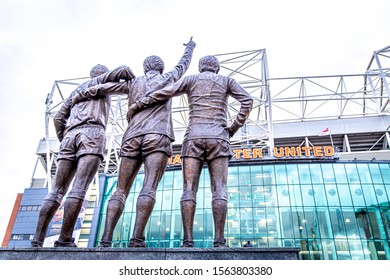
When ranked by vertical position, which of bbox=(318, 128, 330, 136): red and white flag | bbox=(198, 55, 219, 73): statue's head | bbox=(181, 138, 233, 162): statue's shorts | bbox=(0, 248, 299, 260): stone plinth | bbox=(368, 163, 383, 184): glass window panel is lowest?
bbox=(0, 248, 299, 260): stone plinth

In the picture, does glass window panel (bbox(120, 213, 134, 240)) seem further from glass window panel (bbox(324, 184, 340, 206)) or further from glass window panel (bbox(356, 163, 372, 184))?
glass window panel (bbox(356, 163, 372, 184))

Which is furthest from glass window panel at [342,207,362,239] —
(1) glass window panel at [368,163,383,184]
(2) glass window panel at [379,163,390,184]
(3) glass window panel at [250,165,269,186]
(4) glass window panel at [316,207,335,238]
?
(3) glass window panel at [250,165,269,186]

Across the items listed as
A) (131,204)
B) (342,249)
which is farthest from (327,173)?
(131,204)

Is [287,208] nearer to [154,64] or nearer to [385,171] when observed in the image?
[385,171]

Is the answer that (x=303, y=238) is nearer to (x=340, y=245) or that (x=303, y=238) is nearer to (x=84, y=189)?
(x=340, y=245)

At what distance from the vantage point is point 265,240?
23781mm

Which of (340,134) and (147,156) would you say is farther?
(340,134)

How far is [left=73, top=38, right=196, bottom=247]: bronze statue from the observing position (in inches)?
177

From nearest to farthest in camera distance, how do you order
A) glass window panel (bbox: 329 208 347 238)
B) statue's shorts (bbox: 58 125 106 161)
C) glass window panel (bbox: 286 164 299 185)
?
statue's shorts (bbox: 58 125 106 161)
glass window panel (bbox: 329 208 347 238)
glass window panel (bbox: 286 164 299 185)

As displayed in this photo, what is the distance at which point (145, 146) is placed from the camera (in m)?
4.95
